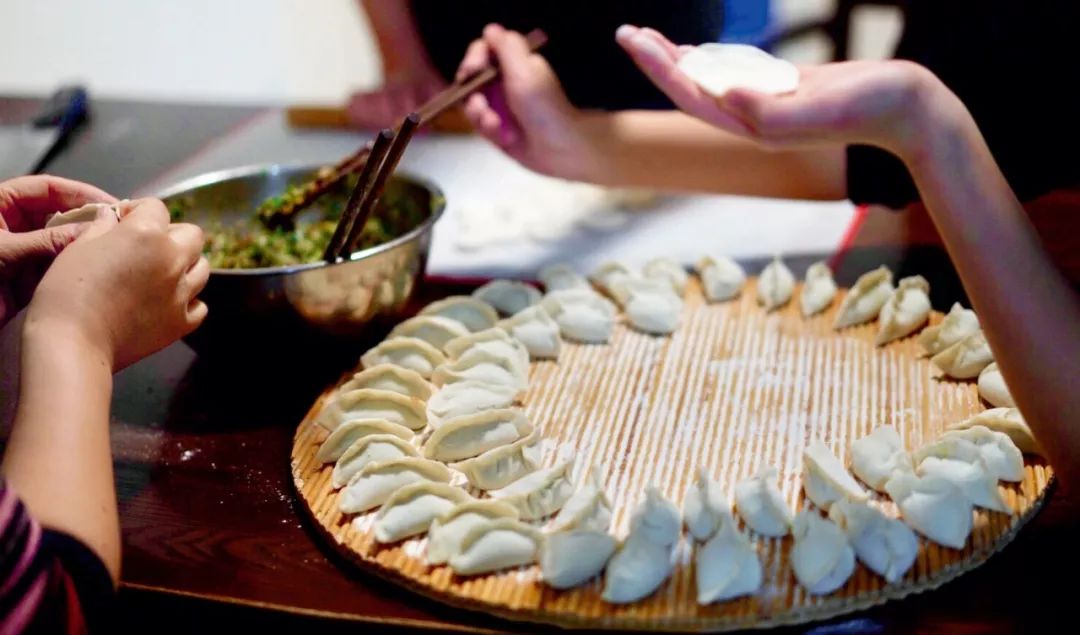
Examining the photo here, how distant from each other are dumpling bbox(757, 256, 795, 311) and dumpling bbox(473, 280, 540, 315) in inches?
13.5

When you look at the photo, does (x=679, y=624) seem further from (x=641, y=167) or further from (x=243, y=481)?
(x=641, y=167)

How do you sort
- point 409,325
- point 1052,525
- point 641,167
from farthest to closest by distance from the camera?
point 641,167
point 409,325
point 1052,525

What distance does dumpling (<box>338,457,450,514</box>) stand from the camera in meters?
1.06

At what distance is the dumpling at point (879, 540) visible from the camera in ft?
3.05

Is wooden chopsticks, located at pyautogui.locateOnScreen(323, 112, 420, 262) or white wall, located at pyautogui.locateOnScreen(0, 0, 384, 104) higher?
wooden chopsticks, located at pyautogui.locateOnScreen(323, 112, 420, 262)

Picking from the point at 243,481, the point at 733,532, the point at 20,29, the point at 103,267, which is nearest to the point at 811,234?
the point at 733,532

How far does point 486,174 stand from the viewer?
2.04 m

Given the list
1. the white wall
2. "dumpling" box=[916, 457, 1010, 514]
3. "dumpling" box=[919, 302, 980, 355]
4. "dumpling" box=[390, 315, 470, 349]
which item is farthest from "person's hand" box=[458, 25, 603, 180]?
the white wall

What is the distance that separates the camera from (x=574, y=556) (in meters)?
0.94

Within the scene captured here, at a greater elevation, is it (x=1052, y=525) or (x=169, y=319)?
(x=169, y=319)

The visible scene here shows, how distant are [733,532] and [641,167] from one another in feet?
2.94

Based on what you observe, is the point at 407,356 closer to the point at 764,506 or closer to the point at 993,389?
the point at 764,506

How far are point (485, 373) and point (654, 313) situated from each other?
292 mm

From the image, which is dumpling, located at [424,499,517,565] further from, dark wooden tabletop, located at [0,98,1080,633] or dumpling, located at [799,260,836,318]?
dumpling, located at [799,260,836,318]
